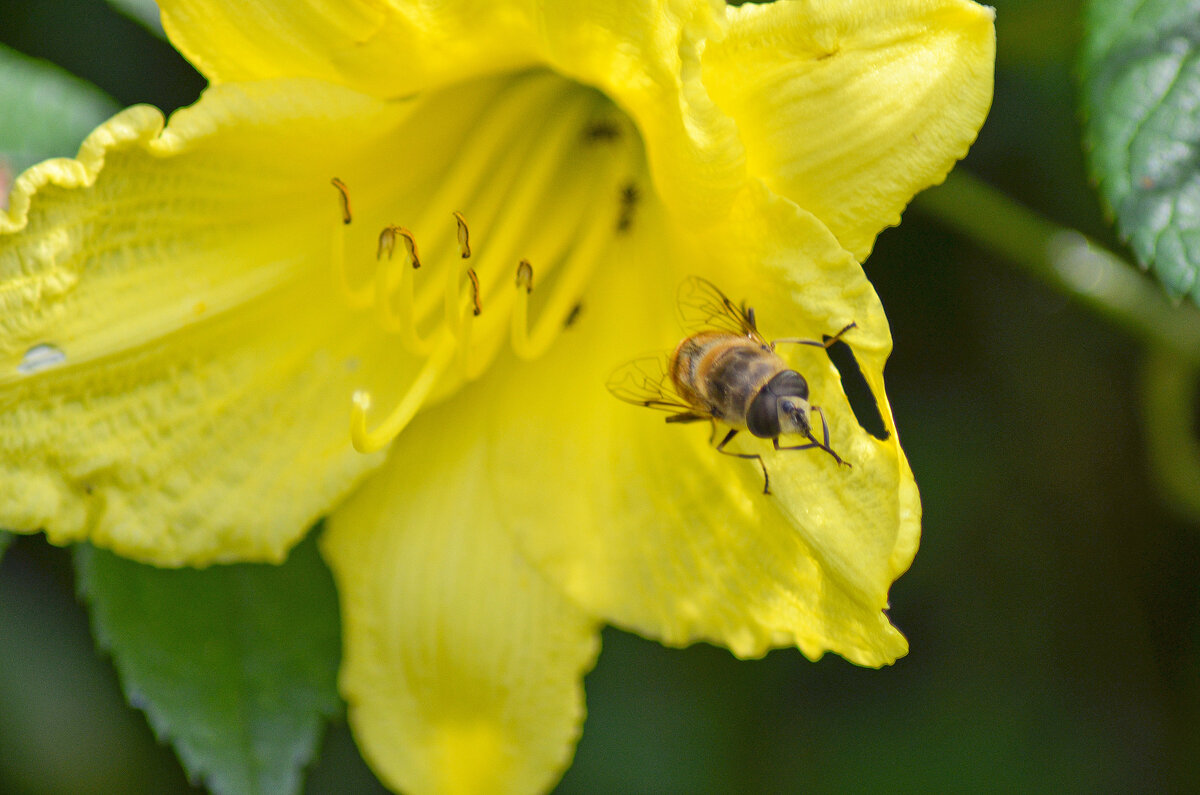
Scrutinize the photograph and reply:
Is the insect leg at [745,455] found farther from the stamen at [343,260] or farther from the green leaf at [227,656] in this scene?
the green leaf at [227,656]

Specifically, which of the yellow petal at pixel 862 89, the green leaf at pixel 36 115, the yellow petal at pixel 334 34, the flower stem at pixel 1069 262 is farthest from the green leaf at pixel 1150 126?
the green leaf at pixel 36 115

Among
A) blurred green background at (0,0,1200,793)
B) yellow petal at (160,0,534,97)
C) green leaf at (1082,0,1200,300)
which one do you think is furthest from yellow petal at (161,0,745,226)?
blurred green background at (0,0,1200,793)

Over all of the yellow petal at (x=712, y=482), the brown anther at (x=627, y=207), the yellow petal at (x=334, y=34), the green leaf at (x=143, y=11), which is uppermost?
the yellow petal at (x=334, y=34)

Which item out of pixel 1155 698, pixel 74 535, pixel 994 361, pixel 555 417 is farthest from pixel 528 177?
pixel 1155 698

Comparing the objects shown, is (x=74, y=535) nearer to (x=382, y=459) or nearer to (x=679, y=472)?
(x=382, y=459)

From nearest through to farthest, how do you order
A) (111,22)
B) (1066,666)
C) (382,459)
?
(382,459) < (111,22) < (1066,666)

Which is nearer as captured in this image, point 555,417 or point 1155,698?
point 555,417

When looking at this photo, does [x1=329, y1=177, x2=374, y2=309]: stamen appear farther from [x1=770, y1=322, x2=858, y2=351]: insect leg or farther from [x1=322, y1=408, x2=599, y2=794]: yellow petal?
[x1=770, y1=322, x2=858, y2=351]: insect leg
